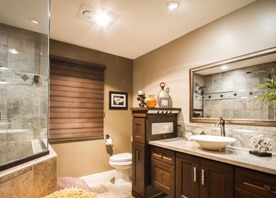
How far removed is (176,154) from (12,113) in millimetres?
2129

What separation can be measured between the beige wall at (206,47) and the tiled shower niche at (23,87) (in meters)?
1.82

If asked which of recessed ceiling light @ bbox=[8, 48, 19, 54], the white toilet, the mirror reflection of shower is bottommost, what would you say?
the white toilet

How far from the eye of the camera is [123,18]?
6.89 ft

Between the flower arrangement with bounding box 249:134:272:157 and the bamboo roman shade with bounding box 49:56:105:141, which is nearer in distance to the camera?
the flower arrangement with bounding box 249:134:272:157

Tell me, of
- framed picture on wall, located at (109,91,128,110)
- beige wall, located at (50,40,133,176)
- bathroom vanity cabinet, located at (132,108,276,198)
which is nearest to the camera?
bathroom vanity cabinet, located at (132,108,276,198)

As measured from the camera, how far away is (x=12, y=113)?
2.08m

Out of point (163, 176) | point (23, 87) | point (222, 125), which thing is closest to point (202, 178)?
point (163, 176)

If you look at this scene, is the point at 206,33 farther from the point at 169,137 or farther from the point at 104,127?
the point at 104,127

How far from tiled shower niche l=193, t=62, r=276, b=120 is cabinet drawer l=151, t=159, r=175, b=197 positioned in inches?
33.7

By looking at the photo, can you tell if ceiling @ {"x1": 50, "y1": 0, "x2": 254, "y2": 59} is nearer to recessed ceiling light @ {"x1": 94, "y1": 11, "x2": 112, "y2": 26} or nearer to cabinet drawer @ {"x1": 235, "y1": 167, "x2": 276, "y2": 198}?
recessed ceiling light @ {"x1": 94, "y1": 11, "x2": 112, "y2": 26}

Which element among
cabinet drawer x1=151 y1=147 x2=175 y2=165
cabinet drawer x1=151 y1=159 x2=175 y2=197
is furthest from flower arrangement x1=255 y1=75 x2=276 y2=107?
cabinet drawer x1=151 y1=159 x2=175 y2=197

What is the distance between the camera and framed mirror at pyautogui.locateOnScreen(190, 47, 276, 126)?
1684 mm

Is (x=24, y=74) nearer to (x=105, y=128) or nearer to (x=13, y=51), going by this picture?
(x=13, y=51)

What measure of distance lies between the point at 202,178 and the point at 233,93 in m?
1.07
